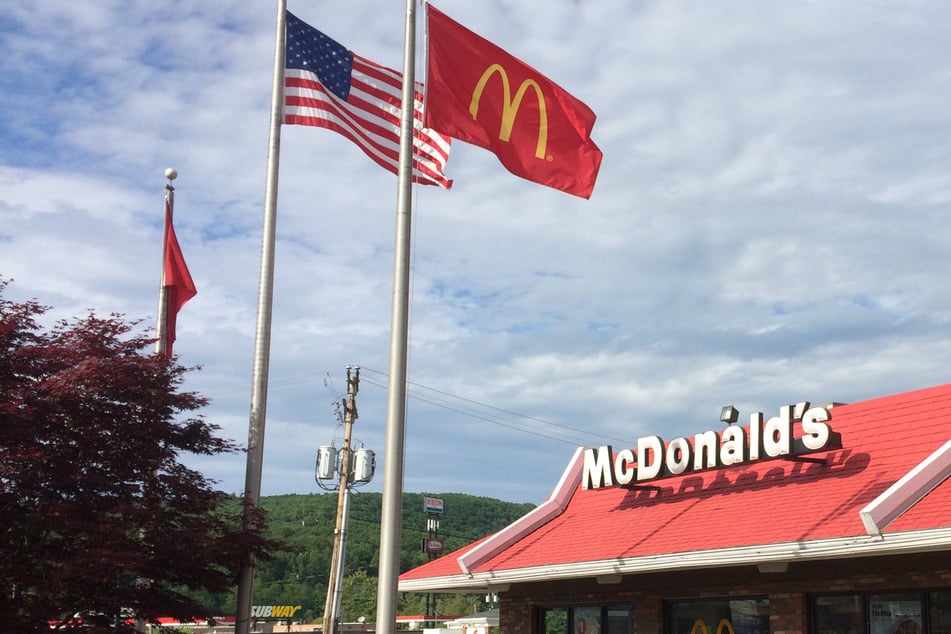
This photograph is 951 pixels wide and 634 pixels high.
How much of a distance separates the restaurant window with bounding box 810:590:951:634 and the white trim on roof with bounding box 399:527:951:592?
107cm

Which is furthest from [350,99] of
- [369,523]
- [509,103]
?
[369,523]

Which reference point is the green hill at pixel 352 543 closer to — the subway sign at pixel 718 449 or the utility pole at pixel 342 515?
the utility pole at pixel 342 515

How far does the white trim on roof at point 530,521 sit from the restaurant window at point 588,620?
1.72 metres

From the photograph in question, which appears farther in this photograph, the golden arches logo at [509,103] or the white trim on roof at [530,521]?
the white trim on roof at [530,521]

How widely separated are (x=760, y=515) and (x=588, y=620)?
5448 millimetres

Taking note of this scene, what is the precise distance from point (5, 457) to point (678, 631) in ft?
37.1

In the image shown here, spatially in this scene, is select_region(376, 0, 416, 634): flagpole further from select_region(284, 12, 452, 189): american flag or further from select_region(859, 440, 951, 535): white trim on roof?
select_region(859, 440, 951, 535): white trim on roof

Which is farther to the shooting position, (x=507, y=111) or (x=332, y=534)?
(x=332, y=534)

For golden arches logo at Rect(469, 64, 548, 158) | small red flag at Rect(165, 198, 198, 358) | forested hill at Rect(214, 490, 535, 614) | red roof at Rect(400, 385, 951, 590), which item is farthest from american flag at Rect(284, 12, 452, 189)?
forested hill at Rect(214, 490, 535, 614)

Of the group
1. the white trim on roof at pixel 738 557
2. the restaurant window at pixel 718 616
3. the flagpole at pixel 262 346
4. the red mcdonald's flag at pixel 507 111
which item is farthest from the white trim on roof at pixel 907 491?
the flagpole at pixel 262 346

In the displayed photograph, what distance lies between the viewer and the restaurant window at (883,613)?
15.0 meters

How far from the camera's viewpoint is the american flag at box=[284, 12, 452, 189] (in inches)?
663

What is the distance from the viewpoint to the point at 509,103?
591 inches

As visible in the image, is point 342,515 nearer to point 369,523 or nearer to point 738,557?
point 738,557
